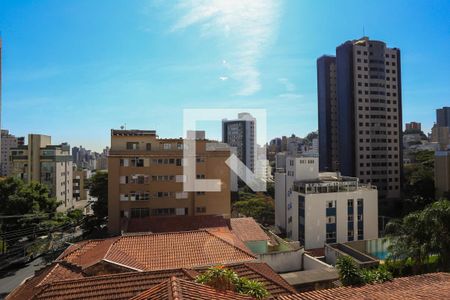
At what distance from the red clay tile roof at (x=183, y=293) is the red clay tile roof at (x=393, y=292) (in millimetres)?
1628

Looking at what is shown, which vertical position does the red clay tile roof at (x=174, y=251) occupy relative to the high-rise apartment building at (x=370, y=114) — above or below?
below

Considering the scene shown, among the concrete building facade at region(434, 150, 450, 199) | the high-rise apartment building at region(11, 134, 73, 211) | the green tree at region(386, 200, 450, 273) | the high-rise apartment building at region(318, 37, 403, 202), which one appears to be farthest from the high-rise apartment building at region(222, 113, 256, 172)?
the green tree at region(386, 200, 450, 273)

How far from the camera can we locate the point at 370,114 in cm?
4353

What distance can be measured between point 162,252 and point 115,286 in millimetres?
3083

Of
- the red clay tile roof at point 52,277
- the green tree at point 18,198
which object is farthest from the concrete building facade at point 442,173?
the green tree at point 18,198

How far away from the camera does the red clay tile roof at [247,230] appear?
15731 mm

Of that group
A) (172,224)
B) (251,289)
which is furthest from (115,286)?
(172,224)

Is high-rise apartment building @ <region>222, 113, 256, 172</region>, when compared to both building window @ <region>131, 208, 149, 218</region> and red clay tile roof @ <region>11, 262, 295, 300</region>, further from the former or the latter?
red clay tile roof @ <region>11, 262, 295, 300</region>

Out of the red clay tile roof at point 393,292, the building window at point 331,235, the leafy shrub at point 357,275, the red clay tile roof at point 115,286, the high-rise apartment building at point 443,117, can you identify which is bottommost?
the building window at point 331,235

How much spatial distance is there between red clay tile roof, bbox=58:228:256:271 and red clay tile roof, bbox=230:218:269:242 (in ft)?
11.0

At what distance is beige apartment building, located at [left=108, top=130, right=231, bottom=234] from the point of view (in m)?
20.2

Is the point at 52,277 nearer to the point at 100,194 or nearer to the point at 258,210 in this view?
the point at 100,194

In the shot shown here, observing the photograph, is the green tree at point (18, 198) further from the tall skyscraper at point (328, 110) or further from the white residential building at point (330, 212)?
the tall skyscraper at point (328, 110)

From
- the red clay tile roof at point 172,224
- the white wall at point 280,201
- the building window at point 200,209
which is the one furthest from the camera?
the white wall at point 280,201
